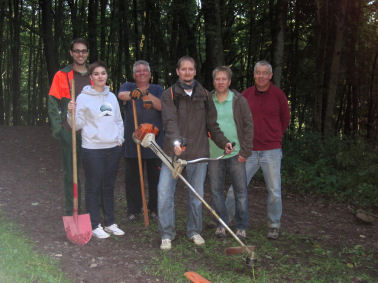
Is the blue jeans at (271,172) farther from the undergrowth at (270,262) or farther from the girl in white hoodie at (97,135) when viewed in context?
the girl in white hoodie at (97,135)

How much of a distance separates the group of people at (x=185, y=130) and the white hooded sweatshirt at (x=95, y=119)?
11mm

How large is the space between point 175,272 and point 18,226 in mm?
2354

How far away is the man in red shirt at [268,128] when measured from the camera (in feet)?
15.4

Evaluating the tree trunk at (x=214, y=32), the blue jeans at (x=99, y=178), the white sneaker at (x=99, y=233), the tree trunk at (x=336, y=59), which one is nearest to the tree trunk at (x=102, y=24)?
the tree trunk at (x=214, y=32)

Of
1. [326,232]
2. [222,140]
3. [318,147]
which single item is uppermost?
[222,140]

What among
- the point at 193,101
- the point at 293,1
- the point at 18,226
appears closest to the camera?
the point at 193,101

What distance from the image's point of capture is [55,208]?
594 cm

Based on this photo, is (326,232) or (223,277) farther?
(326,232)

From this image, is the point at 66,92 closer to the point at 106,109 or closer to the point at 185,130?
the point at 106,109

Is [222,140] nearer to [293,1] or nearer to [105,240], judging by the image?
[105,240]

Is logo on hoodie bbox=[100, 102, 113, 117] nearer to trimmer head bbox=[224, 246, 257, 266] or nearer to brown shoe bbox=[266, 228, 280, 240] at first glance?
trimmer head bbox=[224, 246, 257, 266]

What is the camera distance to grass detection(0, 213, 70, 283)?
340 centimetres

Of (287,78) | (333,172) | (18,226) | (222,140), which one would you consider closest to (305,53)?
(287,78)

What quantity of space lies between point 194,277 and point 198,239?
959 millimetres
